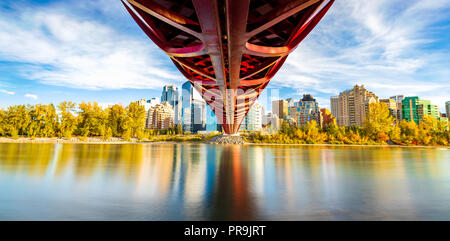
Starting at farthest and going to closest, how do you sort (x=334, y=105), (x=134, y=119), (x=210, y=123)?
(x=210, y=123) < (x=334, y=105) < (x=134, y=119)

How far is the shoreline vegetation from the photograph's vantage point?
98.2ft

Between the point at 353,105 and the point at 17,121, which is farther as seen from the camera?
the point at 353,105

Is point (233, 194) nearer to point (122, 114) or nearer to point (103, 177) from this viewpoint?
point (103, 177)

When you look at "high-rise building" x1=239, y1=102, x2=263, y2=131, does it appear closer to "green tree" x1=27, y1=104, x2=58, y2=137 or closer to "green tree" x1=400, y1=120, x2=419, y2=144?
"green tree" x1=400, y1=120, x2=419, y2=144

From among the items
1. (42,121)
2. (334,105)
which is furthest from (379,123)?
(334,105)

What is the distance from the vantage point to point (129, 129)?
41.0m

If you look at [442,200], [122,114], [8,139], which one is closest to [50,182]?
[442,200]

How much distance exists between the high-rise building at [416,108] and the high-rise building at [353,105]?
29.3 feet

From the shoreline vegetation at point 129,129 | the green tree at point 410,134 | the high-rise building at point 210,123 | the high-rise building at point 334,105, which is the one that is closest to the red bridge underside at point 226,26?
the shoreline vegetation at point 129,129

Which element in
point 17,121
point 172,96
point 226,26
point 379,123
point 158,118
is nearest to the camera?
point 226,26

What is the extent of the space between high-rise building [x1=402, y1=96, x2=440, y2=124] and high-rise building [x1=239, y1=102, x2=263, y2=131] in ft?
188

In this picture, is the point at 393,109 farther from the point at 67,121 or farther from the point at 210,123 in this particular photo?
the point at 67,121
